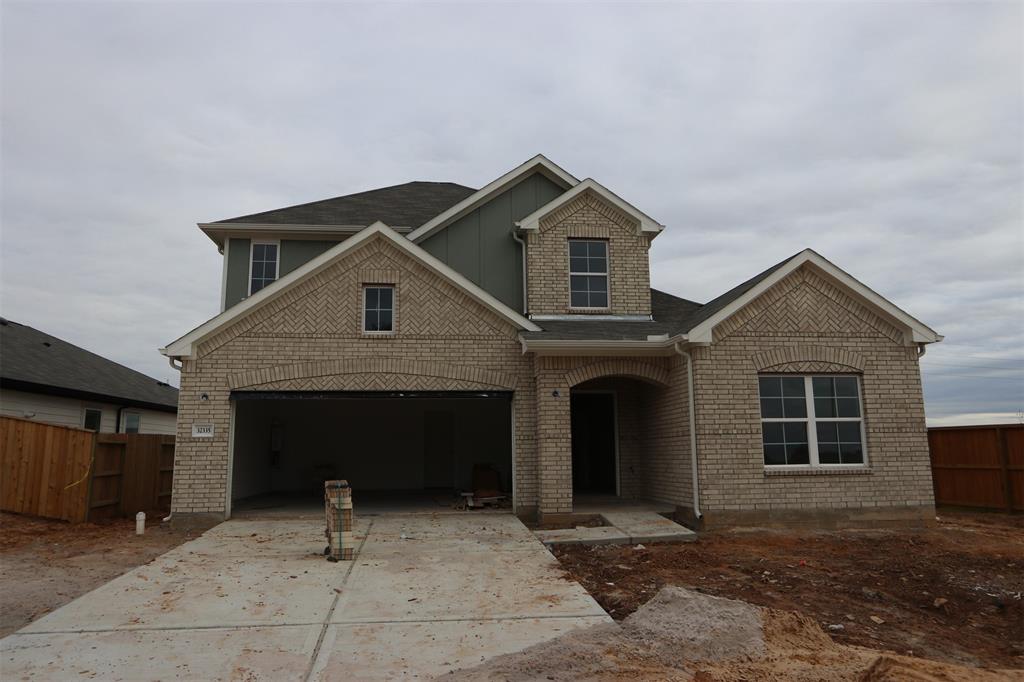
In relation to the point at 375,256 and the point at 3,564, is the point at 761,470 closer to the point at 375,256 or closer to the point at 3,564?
the point at 375,256

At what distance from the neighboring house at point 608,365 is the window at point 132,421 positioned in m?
7.86

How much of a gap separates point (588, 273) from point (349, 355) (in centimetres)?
547

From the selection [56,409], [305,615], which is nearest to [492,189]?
[305,615]

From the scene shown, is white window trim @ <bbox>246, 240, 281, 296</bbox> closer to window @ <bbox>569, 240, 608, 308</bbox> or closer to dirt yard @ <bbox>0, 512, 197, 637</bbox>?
dirt yard @ <bbox>0, 512, 197, 637</bbox>

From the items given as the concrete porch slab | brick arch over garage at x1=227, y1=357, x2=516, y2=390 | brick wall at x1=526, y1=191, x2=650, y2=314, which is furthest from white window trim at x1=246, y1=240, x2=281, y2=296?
the concrete porch slab

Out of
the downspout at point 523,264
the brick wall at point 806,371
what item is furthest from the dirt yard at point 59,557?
the brick wall at point 806,371

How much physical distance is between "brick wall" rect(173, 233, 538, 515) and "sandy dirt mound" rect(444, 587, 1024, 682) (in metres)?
7.07

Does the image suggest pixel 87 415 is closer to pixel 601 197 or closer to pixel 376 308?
pixel 376 308

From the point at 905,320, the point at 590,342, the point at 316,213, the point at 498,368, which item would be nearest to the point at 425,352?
the point at 498,368

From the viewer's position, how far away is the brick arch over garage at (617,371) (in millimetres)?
12977

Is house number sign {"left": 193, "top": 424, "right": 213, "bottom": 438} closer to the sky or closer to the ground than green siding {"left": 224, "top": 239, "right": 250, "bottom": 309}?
closer to the ground

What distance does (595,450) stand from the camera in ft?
55.9

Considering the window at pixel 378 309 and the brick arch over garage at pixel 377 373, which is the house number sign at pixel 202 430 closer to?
the brick arch over garage at pixel 377 373

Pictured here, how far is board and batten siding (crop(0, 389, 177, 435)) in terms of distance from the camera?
15.7 m
